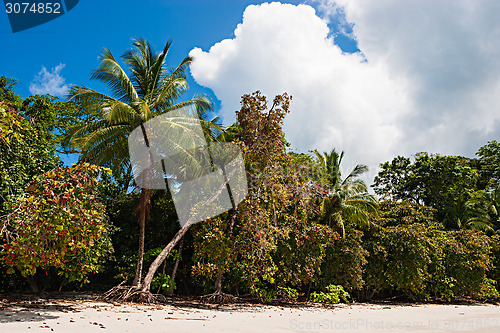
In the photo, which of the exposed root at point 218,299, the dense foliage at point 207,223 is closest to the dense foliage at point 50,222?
the dense foliage at point 207,223

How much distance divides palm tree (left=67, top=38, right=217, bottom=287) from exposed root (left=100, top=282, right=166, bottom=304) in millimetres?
274

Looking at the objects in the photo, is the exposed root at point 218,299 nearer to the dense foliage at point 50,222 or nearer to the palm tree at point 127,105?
the palm tree at point 127,105

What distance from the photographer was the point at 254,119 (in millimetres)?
11250

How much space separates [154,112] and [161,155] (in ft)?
4.68

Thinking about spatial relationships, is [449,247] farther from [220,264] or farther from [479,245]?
[220,264]

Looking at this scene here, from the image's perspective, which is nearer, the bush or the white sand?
the white sand

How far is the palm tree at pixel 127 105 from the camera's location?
10391 mm

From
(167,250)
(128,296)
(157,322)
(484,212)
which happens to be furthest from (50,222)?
(484,212)

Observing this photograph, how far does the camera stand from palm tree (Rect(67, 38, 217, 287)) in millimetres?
10391

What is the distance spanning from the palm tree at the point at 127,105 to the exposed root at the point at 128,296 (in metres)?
0.27

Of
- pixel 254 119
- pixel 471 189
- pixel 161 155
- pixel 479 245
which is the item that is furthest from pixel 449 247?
pixel 161 155

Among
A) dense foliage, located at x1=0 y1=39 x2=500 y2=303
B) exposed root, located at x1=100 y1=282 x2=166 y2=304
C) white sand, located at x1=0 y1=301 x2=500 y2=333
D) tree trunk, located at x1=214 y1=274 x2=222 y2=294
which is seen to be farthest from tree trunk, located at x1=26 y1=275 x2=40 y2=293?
tree trunk, located at x1=214 y1=274 x2=222 y2=294

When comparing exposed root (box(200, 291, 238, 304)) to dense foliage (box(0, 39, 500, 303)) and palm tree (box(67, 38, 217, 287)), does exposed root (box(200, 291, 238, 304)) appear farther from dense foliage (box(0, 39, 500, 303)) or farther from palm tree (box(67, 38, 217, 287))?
palm tree (box(67, 38, 217, 287))

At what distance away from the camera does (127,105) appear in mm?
10406
